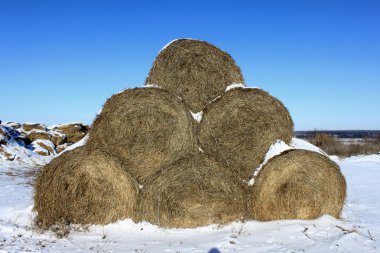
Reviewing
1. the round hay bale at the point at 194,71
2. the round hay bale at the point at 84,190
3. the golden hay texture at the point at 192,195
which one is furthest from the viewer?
the round hay bale at the point at 194,71

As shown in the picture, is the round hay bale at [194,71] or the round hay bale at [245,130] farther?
the round hay bale at [194,71]

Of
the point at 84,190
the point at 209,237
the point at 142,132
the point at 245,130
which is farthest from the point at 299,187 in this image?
the point at 84,190

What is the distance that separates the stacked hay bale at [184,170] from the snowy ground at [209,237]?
10.6 inches

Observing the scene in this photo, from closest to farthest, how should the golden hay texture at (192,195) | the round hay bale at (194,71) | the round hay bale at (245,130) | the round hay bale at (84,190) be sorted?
the round hay bale at (84,190) < the golden hay texture at (192,195) < the round hay bale at (245,130) < the round hay bale at (194,71)

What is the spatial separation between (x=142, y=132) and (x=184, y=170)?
3.16 feet

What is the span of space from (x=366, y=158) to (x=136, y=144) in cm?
1679

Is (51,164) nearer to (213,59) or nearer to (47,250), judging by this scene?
(47,250)

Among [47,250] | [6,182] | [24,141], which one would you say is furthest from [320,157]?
[24,141]

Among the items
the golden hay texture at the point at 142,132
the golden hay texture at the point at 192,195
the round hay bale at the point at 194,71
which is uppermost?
the round hay bale at the point at 194,71

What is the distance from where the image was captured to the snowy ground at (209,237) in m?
5.37

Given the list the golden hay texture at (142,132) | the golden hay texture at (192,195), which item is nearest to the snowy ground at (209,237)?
the golden hay texture at (192,195)

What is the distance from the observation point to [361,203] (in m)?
8.64

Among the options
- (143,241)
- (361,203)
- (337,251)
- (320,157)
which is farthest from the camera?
(361,203)

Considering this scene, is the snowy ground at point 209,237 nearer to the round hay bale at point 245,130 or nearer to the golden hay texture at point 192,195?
the golden hay texture at point 192,195
